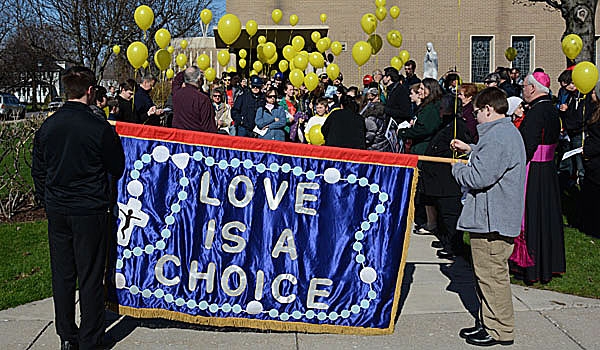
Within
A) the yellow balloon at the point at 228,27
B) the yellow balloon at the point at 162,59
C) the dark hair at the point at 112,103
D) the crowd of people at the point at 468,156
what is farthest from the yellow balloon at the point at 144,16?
the yellow balloon at the point at 228,27

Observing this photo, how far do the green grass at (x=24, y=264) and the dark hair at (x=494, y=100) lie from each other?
433 centimetres

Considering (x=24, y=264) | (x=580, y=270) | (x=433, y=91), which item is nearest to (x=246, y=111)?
(x=433, y=91)

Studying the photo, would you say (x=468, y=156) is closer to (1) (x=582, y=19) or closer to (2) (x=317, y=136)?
(2) (x=317, y=136)

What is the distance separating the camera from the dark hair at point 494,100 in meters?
4.75

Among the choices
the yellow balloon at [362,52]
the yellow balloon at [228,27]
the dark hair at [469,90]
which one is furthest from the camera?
the yellow balloon at [362,52]

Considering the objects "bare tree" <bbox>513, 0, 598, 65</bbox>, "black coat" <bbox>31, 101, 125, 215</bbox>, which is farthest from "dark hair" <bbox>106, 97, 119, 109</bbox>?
"bare tree" <bbox>513, 0, 598, 65</bbox>

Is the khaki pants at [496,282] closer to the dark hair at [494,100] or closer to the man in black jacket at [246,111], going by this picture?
the dark hair at [494,100]

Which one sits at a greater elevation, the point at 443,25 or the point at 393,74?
the point at 443,25

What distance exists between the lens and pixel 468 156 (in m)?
6.23

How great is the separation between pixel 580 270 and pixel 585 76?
7.07 ft

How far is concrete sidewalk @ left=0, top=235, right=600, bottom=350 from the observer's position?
486cm

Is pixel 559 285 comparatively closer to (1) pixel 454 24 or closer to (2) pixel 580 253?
(2) pixel 580 253

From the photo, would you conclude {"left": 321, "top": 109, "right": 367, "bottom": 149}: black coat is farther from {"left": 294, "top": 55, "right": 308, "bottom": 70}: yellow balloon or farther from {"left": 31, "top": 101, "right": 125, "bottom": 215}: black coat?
{"left": 31, "top": 101, "right": 125, "bottom": 215}: black coat

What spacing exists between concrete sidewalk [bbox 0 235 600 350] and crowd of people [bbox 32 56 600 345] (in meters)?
0.33
